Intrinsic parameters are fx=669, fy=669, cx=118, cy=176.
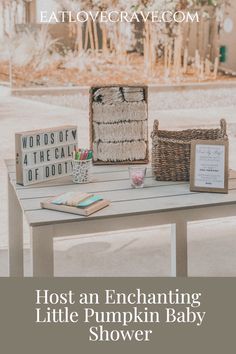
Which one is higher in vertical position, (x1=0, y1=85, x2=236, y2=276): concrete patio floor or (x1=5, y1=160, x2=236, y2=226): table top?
(x1=5, y1=160, x2=236, y2=226): table top

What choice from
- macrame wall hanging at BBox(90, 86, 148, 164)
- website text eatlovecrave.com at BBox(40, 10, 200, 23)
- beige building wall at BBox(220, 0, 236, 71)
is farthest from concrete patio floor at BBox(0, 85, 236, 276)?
beige building wall at BBox(220, 0, 236, 71)

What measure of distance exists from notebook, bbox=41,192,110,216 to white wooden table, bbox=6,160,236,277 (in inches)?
0.8

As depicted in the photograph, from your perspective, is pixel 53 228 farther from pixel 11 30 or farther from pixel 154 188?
pixel 11 30

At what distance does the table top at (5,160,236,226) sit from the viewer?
1868 mm

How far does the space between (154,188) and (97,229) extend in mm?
358

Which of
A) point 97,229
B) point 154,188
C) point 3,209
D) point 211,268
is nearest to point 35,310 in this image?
point 97,229

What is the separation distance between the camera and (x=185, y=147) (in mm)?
2217

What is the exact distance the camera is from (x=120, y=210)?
190 centimetres

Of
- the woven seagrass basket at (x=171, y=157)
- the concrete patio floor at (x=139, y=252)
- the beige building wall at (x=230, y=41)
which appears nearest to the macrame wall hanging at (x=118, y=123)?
the woven seagrass basket at (x=171, y=157)

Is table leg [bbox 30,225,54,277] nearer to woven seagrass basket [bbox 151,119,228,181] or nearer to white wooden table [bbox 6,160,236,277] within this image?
white wooden table [bbox 6,160,236,277]

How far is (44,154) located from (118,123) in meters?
0.37

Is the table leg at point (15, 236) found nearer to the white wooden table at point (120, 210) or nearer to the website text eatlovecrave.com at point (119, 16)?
the white wooden table at point (120, 210)

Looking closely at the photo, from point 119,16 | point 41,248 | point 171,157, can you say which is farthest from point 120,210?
point 119,16

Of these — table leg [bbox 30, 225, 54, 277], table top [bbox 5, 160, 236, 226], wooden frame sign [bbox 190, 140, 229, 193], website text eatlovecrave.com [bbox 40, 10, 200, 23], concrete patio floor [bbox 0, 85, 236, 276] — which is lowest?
concrete patio floor [bbox 0, 85, 236, 276]
